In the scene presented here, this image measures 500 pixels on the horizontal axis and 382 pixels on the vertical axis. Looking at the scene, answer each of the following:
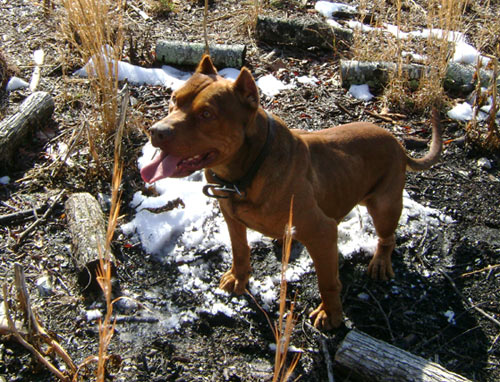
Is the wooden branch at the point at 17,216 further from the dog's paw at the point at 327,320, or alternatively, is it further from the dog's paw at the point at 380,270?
the dog's paw at the point at 380,270

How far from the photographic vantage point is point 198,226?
4316 millimetres

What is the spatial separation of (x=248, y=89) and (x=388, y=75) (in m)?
3.53

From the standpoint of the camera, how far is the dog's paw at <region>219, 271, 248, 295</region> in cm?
374

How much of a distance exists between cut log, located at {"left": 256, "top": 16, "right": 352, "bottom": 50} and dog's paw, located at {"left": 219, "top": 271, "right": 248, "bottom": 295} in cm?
394

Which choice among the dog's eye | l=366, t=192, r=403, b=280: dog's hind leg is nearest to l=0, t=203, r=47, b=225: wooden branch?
the dog's eye

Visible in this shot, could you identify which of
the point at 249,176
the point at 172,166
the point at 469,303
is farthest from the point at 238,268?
the point at 469,303

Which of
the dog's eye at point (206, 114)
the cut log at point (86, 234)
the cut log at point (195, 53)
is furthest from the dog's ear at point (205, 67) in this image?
the cut log at point (195, 53)

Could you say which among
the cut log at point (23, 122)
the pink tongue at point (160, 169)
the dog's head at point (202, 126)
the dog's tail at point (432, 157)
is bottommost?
the cut log at point (23, 122)

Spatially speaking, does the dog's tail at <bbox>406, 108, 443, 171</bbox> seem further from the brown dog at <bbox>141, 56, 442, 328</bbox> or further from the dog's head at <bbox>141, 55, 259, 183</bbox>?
the dog's head at <bbox>141, 55, 259, 183</bbox>

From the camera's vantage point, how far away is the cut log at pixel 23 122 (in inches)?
189

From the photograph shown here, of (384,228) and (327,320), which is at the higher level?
(384,228)

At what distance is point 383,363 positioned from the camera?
2998 mm

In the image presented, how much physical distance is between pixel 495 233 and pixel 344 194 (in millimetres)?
1665

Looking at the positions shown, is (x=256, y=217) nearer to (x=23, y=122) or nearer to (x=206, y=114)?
(x=206, y=114)
